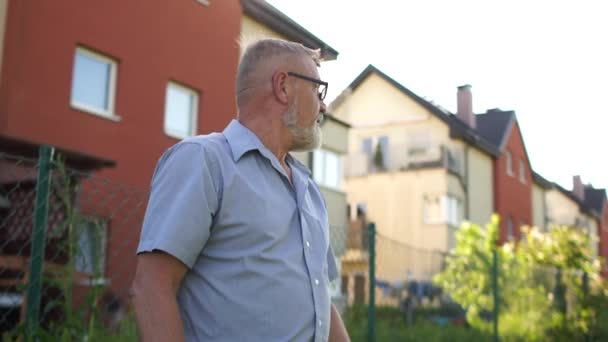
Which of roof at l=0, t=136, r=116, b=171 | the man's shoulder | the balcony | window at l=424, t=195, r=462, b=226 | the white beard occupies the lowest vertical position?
the man's shoulder

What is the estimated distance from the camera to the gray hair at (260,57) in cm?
239

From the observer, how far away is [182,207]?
2049 millimetres

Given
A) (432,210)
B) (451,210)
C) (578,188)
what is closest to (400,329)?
(432,210)

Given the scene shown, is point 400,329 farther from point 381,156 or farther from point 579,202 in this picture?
point 579,202

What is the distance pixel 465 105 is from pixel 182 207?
3724cm

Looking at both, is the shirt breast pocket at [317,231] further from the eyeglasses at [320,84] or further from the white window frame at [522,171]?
→ the white window frame at [522,171]

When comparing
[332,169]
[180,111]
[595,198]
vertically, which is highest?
[595,198]

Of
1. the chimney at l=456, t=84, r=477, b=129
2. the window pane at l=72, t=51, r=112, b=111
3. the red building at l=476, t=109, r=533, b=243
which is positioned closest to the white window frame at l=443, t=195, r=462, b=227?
the red building at l=476, t=109, r=533, b=243

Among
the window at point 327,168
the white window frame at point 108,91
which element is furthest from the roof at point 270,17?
the window at point 327,168

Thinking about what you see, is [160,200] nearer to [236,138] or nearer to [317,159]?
[236,138]

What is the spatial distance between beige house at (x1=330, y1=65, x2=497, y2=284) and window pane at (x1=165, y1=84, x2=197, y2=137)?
13839 millimetres

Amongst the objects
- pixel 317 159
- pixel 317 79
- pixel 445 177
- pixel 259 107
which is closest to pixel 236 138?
pixel 259 107

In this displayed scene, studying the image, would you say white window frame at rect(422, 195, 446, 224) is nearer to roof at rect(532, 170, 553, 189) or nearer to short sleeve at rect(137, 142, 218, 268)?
roof at rect(532, 170, 553, 189)

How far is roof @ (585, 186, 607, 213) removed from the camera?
59181 mm
